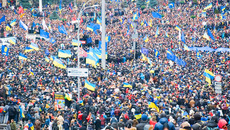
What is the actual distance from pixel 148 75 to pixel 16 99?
1025 cm

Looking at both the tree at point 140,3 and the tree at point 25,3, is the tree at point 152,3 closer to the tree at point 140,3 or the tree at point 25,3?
the tree at point 140,3

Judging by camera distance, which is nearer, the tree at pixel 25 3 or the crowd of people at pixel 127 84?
the crowd of people at pixel 127 84

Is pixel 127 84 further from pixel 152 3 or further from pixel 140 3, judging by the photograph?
pixel 152 3

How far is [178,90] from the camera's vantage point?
25.8 metres

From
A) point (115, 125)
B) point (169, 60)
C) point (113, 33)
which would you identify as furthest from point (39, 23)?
point (115, 125)

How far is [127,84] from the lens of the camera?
26594 millimetres

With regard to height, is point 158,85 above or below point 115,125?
below

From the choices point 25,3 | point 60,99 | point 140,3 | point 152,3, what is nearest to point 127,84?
point 60,99

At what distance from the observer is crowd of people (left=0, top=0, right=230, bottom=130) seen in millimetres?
18217

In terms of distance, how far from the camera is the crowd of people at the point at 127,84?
18.2 m

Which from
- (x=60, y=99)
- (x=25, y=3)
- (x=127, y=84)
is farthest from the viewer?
(x=25, y=3)

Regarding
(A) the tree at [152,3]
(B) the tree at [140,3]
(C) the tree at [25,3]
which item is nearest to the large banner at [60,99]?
(B) the tree at [140,3]

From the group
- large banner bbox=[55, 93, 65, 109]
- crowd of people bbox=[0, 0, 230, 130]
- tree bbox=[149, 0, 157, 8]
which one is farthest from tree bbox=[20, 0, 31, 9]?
large banner bbox=[55, 93, 65, 109]

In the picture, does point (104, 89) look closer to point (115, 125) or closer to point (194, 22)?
point (115, 125)
